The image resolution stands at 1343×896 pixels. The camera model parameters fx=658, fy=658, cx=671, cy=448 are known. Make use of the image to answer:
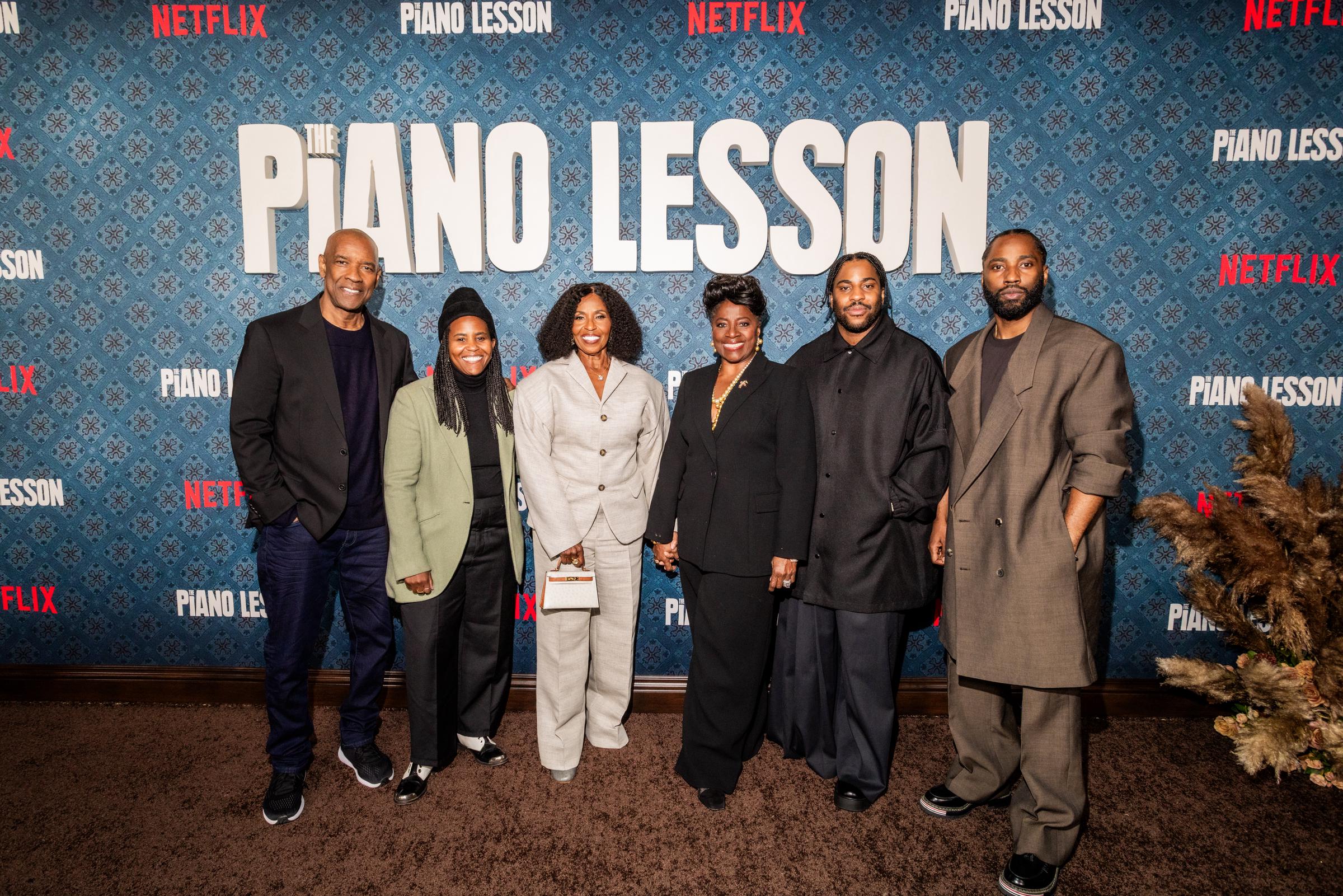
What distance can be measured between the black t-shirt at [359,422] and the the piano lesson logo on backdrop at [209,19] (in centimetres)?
157

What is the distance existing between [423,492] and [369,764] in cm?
112

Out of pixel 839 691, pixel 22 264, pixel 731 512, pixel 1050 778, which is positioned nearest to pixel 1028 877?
pixel 1050 778

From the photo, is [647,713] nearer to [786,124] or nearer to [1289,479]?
[786,124]

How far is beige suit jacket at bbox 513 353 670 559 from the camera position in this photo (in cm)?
252

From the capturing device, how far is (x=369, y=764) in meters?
2.61

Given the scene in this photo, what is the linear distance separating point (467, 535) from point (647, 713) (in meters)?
1.34

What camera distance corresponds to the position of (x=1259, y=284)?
2.96 m

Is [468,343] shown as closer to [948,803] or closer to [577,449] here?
[577,449]

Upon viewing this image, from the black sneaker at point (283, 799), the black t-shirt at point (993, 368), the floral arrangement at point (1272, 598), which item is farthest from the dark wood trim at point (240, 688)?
the black t-shirt at point (993, 368)

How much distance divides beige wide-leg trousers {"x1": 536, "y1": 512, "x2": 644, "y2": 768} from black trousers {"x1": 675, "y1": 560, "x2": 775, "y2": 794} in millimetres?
271

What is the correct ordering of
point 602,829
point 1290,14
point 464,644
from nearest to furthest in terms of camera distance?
point 602,829, point 464,644, point 1290,14

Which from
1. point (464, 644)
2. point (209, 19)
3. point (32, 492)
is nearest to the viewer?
point (464, 644)

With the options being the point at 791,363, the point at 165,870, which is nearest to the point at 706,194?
the point at 791,363

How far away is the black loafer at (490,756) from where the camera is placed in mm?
2736
